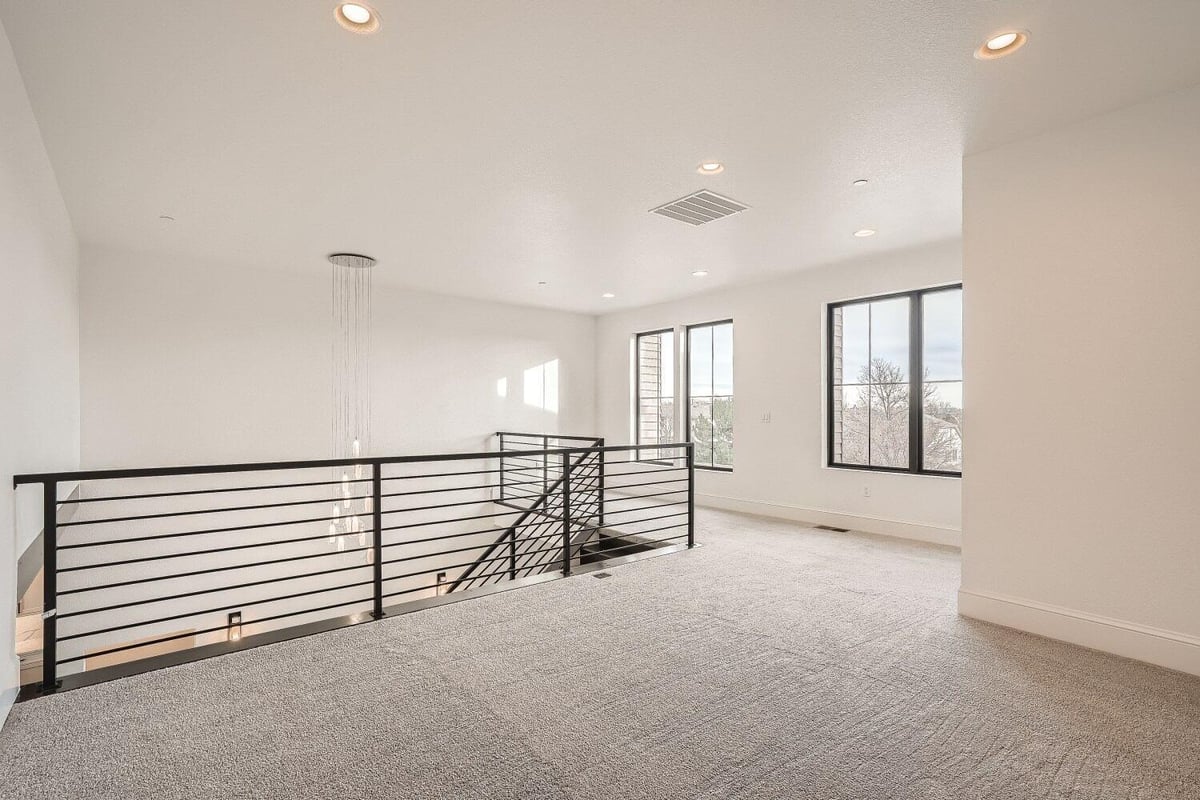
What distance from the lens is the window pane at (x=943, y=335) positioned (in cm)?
506

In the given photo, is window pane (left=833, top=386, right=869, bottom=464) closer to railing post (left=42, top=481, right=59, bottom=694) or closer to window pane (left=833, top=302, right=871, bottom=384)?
window pane (left=833, top=302, right=871, bottom=384)

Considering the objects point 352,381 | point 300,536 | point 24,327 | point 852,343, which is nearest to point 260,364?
point 352,381

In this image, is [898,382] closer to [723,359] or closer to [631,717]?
[723,359]

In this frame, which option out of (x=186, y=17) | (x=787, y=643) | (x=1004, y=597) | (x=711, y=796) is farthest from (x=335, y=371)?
(x=1004, y=597)

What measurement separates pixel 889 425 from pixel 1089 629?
2.80 metres

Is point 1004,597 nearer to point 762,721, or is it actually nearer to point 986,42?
point 762,721

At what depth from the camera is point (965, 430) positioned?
10.8 feet

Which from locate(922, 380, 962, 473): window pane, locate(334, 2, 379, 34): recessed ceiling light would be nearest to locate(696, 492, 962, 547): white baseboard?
locate(922, 380, 962, 473): window pane

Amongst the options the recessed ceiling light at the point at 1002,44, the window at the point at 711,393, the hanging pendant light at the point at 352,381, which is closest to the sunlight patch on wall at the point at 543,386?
the window at the point at 711,393

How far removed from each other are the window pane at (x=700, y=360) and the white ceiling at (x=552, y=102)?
9.14ft

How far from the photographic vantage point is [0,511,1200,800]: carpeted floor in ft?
6.04

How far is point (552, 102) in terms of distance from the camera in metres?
2.71

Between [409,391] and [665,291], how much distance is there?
3363 millimetres

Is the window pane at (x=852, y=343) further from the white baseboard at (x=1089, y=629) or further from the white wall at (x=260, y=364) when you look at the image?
the white wall at (x=260, y=364)
